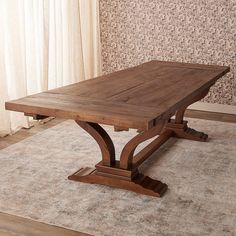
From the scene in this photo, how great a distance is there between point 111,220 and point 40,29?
7.35 ft

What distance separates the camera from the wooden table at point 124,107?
1916mm

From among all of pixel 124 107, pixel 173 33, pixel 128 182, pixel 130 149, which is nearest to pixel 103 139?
pixel 130 149

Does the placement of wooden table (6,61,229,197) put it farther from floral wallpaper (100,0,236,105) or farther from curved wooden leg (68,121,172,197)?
floral wallpaper (100,0,236,105)

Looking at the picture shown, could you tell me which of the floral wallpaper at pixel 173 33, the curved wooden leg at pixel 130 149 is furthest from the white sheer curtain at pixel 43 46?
the curved wooden leg at pixel 130 149

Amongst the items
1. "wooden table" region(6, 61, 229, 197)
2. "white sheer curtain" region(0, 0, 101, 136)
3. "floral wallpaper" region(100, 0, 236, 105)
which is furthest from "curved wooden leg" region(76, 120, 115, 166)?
"floral wallpaper" region(100, 0, 236, 105)

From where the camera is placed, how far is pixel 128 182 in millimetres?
2301

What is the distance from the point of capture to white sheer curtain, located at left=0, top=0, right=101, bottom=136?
323 cm

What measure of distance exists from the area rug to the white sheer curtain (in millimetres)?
535

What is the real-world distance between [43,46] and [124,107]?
6.21 feet

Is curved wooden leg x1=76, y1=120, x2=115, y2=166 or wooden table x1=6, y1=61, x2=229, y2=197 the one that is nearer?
wooden table x1=6, y1=61, x2=229, y2=197

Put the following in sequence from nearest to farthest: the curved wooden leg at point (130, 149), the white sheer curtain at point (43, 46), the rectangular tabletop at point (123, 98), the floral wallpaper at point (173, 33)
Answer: the rectangular tabletop at point (123, 98) → the curved wooden leg at point (130, 149) → the white sheer curtain at point (43, 46) → the floral wallpaper at point (173, 33)

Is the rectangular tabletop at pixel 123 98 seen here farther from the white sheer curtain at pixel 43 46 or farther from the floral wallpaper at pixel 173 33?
the floral wallpaper at pixel 173 33

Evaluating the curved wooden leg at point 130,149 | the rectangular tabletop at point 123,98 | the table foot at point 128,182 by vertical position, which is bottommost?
the table foot at point 128,182

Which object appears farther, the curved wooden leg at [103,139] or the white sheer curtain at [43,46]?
the white sheer curtain at [43,46]
